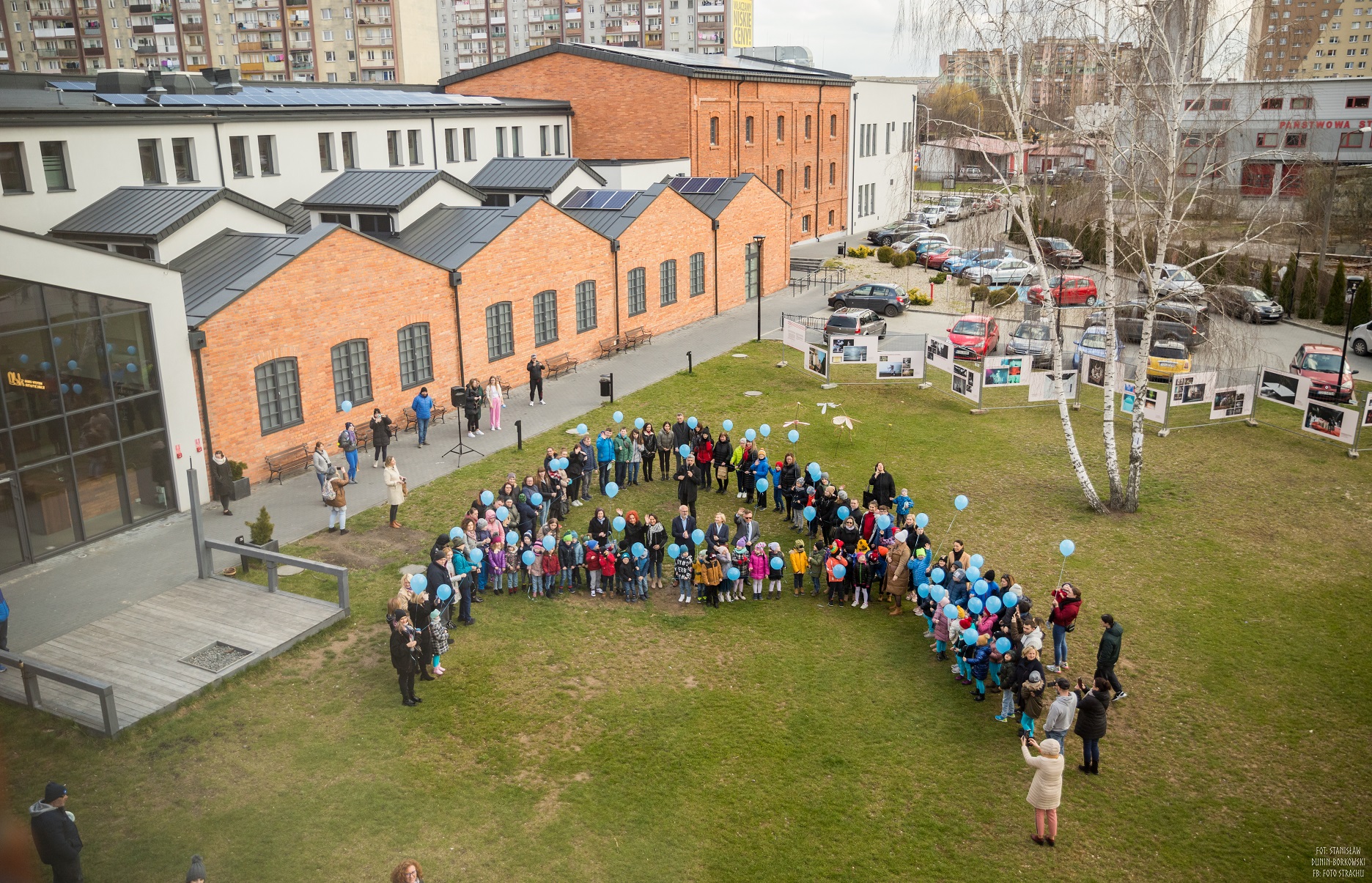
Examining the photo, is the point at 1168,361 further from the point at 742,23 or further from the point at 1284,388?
the point at 742,23

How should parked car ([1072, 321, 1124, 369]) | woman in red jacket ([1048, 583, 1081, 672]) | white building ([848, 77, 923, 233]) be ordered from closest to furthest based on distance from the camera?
woman in red jacket ([1048, 583, 1081, 672]) < parked car ([1072, 321, 1124, 369]) < white building ([848, 77, 923, 233])

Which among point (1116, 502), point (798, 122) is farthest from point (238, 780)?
point (798, 122)

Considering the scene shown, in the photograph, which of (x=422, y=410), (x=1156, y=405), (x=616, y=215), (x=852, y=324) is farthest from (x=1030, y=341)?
(x=422, y=410)

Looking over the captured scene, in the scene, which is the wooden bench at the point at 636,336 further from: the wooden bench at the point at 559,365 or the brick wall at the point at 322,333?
the brick wall at the point at 322,333

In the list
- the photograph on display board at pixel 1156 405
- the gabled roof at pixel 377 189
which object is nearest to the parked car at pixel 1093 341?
the photograph on display board at pixel 1156 405

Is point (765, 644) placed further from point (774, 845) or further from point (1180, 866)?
point (1180, 866)

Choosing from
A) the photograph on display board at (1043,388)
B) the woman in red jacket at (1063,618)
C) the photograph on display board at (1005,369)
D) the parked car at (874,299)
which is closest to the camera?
the woman in red jacket at (1063,618)

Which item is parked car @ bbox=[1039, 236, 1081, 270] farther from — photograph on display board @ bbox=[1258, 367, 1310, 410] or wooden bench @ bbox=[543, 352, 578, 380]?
wooden bench @ bbox=[543, 352, 578, 380]

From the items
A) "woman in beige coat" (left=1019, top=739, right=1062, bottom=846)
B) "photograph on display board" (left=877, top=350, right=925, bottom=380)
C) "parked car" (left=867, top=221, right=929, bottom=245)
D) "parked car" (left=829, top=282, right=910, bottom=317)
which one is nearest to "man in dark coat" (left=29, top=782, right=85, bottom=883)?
"woman in beige coat" (left=1019, top=739, right=1062, bottom=846)
